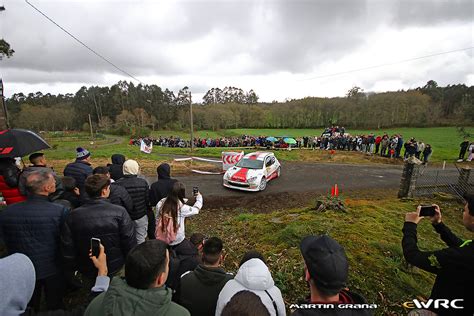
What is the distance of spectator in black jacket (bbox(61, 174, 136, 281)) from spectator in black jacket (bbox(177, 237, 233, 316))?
1.11 meters

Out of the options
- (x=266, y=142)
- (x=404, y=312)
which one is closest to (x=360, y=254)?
(x=404, y=312)

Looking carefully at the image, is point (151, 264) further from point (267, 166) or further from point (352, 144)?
point (352, 144)

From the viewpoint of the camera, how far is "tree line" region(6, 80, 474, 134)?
55344 mm

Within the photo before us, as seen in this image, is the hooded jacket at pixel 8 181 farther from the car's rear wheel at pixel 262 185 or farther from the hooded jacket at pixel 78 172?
the car's rear wheel at pixel 262 185

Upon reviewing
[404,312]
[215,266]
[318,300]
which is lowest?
[404,312]

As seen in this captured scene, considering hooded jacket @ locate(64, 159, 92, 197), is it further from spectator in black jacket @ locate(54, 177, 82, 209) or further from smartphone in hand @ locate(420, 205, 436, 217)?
smartphone in hand @ locate(420, 205, 436, 217)

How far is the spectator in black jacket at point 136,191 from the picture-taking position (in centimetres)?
405

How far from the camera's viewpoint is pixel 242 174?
10.7 m

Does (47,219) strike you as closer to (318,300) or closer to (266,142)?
(318,300)

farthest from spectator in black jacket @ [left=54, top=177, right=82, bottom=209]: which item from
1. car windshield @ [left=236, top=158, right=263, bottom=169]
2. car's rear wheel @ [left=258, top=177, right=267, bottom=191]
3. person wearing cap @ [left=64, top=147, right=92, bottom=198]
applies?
car windshield @ [left=236, top=158, right=263, bottom=169]

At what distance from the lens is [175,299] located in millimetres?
2359

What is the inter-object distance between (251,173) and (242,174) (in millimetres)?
410

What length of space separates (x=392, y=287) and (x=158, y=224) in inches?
148

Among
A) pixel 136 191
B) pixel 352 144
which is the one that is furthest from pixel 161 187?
pixel 352 144
